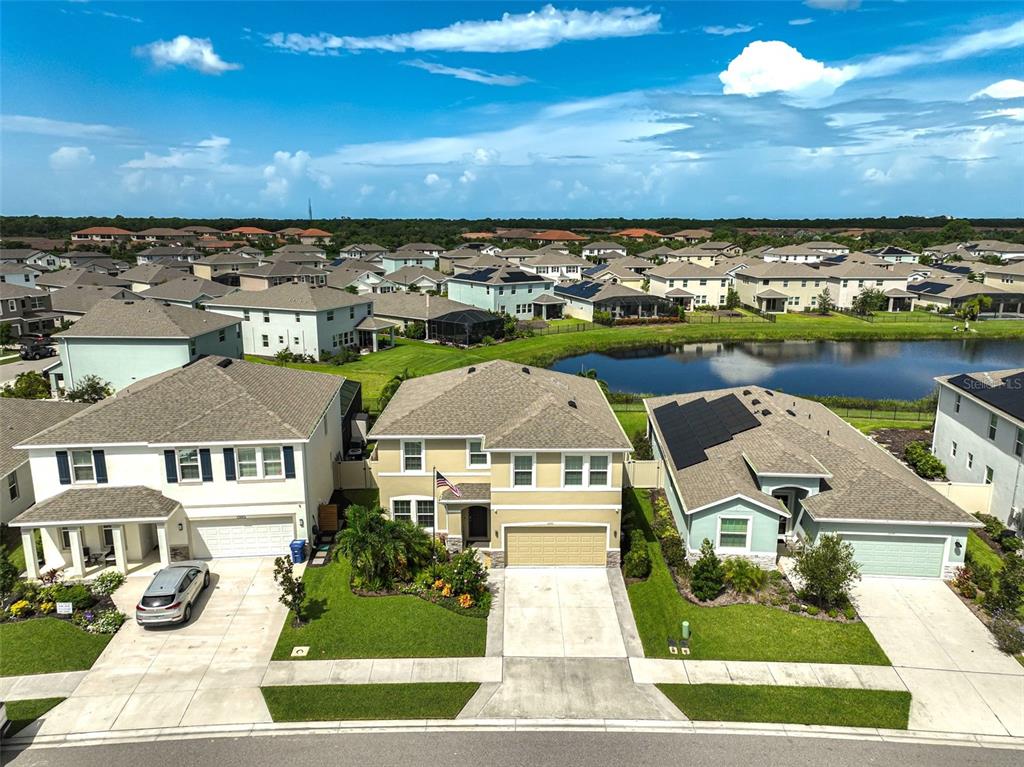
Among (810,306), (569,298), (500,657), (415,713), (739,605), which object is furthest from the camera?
(810,306)

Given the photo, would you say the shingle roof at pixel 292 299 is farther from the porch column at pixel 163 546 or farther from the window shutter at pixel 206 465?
the porch column at pixel 163 546

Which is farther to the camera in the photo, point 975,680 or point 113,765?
point 975,680

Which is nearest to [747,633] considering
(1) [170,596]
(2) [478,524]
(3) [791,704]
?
(3) [791,704]

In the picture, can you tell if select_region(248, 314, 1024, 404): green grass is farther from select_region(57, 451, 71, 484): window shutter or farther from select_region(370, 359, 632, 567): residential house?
select_region(57, 451, 71, 484): window shutter

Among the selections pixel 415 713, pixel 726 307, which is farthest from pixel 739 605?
pixel 726 307

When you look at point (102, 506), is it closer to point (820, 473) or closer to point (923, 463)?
point (820, 473)

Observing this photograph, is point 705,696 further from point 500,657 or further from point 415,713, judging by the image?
point 415,713

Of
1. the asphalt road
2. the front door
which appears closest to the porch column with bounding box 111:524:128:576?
the asphalt road
